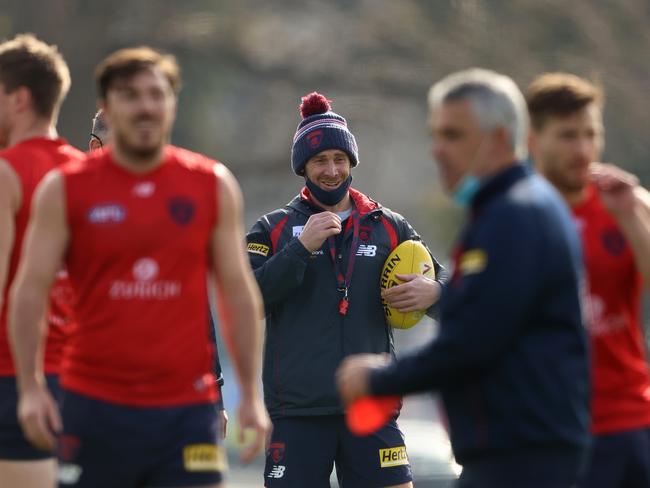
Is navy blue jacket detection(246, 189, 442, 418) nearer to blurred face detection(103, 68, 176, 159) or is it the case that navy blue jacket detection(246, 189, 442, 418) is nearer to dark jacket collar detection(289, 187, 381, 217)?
dark jacket collar detection(289, 187, 381, 217)

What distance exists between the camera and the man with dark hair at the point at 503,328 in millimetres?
5859

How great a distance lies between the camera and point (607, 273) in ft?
21.8

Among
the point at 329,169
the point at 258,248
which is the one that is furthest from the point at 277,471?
the point at 329,169

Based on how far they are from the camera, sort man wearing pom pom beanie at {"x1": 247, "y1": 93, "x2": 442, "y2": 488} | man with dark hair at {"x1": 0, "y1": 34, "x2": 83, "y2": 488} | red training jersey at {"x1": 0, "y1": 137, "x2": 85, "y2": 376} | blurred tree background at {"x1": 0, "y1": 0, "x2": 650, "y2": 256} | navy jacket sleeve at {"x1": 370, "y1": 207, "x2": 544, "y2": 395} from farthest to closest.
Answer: blurred tree background at {"x1": 0, "y1": 0, "x2": 650, "y2": 256} < man wearing pom pom beanie at {"x1": 247, "y1": 93, "x2": 442, "y2": 488} < man with dark hair at {"x1": 0, "y1": 34, "x2": 83, "y2": 488} < red training jersey at {"x1": 0, "y1": 137, "x2": 85, "y2": 376} < navy jacket sleeve at {"x1": 370, "y1": 207, "x2": 544, "y2": 395}

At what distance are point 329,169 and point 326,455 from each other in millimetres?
1538

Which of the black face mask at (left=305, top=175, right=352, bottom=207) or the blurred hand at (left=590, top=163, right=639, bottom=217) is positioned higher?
the black face mask at (left=305, top=175, right=352, bottom=207)

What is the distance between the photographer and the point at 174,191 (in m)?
6.58

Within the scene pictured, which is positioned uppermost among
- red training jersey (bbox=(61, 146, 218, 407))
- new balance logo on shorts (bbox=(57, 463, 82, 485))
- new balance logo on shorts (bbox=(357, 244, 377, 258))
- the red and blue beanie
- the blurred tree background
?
the blurred tree background

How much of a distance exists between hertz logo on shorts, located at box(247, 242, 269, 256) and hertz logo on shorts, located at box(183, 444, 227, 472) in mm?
2972

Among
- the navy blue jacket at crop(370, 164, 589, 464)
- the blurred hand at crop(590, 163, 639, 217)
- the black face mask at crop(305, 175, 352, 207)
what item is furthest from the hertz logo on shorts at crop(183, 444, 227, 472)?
the black face mask at crop(305, 175, 352, 207)

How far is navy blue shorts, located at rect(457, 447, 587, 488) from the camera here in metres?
5.98

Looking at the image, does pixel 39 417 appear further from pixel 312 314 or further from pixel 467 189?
pixel 312 314

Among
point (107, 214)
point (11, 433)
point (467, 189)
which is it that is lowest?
point (11, 433)

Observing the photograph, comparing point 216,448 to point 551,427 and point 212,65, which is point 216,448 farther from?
point 212,65
